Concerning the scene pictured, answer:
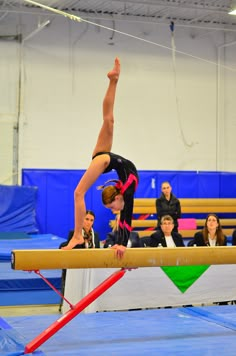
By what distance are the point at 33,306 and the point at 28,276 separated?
0.48m

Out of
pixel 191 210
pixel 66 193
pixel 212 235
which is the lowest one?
pixel 191 210

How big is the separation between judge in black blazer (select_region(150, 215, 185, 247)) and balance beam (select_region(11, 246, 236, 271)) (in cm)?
213

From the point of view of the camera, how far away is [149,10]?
13859 millimetres

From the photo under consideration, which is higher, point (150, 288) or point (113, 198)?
point (113, 198)

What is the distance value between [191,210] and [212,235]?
21.0ft

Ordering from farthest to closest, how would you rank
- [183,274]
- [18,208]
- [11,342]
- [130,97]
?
[130,97] → [18,208] → [183,274] → [11,342]

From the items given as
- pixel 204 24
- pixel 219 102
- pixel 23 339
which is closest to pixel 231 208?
pixel 219 102

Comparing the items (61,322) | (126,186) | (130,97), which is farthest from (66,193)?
(126,186)

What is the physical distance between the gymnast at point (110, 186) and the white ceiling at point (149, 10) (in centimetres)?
771

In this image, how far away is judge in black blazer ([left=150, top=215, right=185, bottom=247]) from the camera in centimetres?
743

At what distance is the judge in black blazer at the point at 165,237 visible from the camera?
24.4 feet

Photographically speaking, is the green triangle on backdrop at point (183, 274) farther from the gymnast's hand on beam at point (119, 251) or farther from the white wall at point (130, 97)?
the white wall at point (130, 97)

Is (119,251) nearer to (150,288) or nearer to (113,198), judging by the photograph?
(113,198)

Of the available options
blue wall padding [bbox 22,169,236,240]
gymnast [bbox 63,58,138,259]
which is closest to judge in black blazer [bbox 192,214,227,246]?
gymnast [bbox 63,58,138,259]
